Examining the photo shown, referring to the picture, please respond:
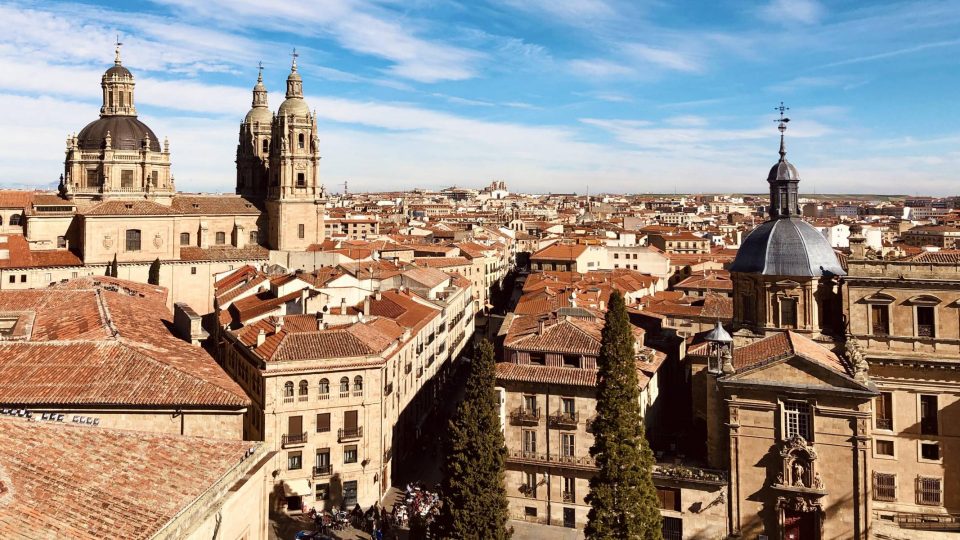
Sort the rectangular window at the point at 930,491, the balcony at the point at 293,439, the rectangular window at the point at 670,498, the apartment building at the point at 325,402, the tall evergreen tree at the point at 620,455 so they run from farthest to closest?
the apartment building at the point at 325,402, the balcony at the point at 293,439, the rectangular window at the point at 930,491, the rectangular window at the point at 670,498, the tall evergreen tree at the point at 620,455

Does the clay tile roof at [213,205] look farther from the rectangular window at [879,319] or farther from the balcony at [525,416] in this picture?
the rectangular window at [879,319]

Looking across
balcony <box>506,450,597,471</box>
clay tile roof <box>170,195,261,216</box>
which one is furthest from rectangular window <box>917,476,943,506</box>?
clay tile roof <box>170,195,261,216</box>

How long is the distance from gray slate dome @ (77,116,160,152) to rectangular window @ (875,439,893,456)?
2499 inches

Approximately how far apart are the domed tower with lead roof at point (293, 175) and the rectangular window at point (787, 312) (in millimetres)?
46319

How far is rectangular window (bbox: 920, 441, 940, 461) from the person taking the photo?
27844 mm

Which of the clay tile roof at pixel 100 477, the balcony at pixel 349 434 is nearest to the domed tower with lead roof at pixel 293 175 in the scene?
the balcony at pixel 349 434

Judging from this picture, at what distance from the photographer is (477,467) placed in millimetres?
24188

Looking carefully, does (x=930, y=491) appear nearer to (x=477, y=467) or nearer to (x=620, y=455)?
(x=620, y=455)

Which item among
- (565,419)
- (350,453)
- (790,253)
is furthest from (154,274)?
(790,253)

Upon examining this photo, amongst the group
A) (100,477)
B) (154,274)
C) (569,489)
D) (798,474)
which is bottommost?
(569,489)

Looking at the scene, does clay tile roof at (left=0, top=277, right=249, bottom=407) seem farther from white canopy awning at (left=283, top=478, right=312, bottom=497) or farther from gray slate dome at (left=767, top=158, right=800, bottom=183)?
gray slate dome at (left=767, top=158, right=800, bottom=183)

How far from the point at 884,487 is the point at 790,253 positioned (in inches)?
393

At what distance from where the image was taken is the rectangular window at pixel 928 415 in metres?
27.9

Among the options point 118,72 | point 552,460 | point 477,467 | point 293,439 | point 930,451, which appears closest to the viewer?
point 477,467
